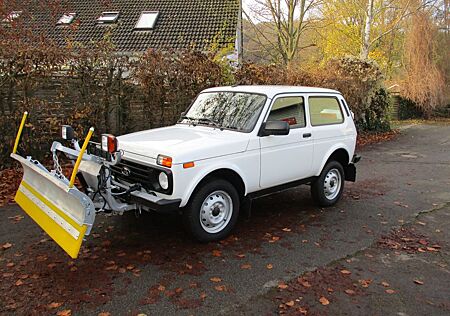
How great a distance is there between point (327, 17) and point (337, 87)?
507 inches

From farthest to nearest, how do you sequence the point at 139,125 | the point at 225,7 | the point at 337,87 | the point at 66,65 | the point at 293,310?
the point at 225,7
the point at 337,87
the point at 139,125
the point at 66,65
the point at 293,310

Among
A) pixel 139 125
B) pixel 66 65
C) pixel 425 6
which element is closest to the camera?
pixel 66 65

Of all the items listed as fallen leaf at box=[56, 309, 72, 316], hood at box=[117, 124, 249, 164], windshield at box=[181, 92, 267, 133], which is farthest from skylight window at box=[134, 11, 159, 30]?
fallen leaf at box=[56, 309, 72, 316]

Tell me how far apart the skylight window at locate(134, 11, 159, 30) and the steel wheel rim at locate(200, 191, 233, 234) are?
15821 mm

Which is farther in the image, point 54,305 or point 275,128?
point 275,128

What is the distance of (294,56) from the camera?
21.8 metres

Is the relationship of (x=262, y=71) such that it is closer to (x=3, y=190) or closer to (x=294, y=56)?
(x=3, y=190)

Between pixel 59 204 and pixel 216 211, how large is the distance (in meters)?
1.80

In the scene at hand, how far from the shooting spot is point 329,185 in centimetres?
638

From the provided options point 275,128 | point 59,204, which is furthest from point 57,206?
point 275,128

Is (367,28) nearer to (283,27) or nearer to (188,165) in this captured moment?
(283,27)

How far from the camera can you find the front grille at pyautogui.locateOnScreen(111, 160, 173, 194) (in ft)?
14.4

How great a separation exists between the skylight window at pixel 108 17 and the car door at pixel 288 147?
645 inches

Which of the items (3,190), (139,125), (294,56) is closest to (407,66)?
(294,56)
